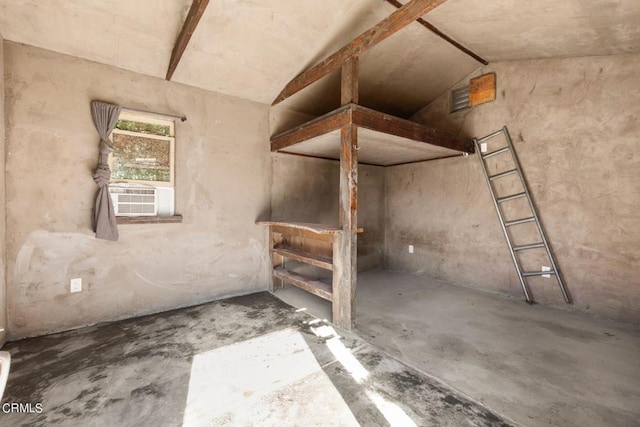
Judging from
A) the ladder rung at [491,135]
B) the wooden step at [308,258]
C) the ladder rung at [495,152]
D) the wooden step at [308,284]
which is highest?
the ladder rung at [491,135]

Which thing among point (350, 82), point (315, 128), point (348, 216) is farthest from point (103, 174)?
point (350, 82)

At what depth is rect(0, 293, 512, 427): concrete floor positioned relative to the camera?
1.58 m

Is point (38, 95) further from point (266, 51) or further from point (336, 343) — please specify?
point (336, 343)

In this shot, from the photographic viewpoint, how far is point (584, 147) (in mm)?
3131

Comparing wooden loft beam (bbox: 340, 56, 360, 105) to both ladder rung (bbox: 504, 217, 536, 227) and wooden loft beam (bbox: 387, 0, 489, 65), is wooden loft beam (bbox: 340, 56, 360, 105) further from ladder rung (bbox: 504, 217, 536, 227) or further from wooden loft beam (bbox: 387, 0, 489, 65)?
ladder rung (bbox: 504, 217, 536, 227)

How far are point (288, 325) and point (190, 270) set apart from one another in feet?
4.72

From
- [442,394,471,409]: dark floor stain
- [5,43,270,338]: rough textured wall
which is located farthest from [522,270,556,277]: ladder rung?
[5,43,270,338]: rough textured wall

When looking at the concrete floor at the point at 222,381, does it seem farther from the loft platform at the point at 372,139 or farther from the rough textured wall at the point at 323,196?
the loft platform at the point at 372,139

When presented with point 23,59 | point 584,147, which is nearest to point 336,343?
point 584,147

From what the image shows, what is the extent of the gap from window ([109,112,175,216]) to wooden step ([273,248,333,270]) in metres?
1.42

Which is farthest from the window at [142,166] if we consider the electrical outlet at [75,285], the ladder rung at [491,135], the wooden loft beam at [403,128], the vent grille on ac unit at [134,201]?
the ladder rung at [491,135]

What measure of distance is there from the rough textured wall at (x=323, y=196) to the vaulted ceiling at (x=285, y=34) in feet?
3.52

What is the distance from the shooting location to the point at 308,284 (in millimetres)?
3174

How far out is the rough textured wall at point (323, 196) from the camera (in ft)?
13.4
